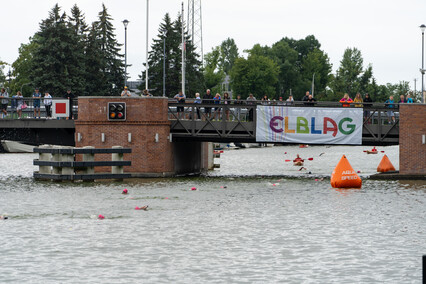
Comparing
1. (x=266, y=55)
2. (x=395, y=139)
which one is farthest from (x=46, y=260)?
(x=266, y=55)

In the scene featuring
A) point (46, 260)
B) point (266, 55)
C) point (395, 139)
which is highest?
point (266, 55)

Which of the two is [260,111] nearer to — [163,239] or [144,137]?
[144,137]

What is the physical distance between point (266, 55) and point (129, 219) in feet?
477

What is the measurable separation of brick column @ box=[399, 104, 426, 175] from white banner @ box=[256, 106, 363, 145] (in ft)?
8.77

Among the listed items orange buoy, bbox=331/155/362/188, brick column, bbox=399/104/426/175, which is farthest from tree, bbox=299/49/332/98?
orange buoy, bbox=331/155/362/188

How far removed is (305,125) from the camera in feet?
123

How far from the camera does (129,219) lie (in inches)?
815

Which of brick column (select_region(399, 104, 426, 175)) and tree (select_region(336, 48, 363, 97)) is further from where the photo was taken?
tree (select_region(336, 48, 363, 97))

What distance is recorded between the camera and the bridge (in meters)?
36.8

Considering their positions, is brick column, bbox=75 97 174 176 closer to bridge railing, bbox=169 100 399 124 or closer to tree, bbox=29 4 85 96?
bridge railing, bbox=169 100 399 124

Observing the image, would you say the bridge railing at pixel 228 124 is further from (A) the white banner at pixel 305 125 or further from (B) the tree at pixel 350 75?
(B) the tree at pixel 350 75

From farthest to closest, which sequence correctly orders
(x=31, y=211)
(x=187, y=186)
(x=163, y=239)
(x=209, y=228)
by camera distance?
(x=187, y=186)
(x=31, y=211)
(x=209, y=228)
(x=163, y=239)

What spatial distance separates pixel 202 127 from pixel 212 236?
777 inches

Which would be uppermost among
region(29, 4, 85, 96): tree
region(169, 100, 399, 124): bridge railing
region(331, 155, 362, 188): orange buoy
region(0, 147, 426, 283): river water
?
region(29, 4, 85, 96): tree
